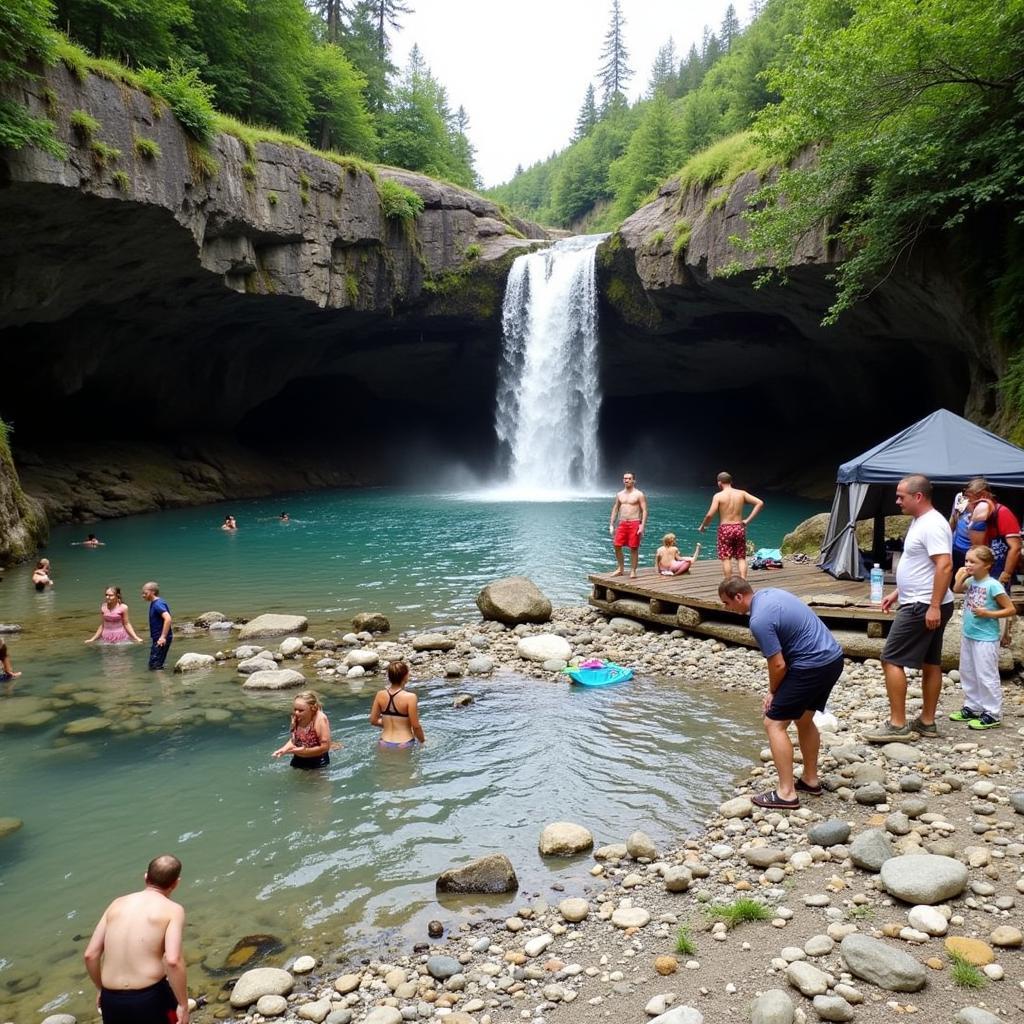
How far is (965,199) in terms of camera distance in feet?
51.3

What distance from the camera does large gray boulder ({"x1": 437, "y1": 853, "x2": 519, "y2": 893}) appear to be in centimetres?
491

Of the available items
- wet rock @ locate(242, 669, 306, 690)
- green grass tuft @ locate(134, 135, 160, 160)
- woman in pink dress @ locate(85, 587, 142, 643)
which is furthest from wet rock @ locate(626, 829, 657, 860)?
green grass tuft @ locate(134, 135, 160, 160)

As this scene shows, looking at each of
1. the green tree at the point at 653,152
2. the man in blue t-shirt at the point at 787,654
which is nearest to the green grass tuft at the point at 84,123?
the man in blue t-shirt at the point at 787,654

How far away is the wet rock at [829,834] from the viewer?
4.87m

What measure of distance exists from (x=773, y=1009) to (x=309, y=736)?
4.70m

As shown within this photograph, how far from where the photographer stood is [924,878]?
13.4ft

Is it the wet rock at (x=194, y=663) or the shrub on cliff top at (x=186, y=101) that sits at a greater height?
the shrub on cliff top at (x=186, y=101)

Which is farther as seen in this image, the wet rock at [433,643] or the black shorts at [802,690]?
the wet rock at [433,643]

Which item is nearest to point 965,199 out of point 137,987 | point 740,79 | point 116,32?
point 137,987

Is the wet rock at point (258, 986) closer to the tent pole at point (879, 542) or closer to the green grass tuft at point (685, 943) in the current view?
the green grass tuft at point (685, 943)

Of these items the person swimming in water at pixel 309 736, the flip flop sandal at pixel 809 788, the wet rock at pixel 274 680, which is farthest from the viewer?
the wet rock at pixel 274 680

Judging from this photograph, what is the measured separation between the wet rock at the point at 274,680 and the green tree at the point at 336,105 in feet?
103

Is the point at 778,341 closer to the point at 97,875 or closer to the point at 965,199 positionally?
the point at 965,199

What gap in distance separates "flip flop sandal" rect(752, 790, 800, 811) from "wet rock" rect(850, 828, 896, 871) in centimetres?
72
